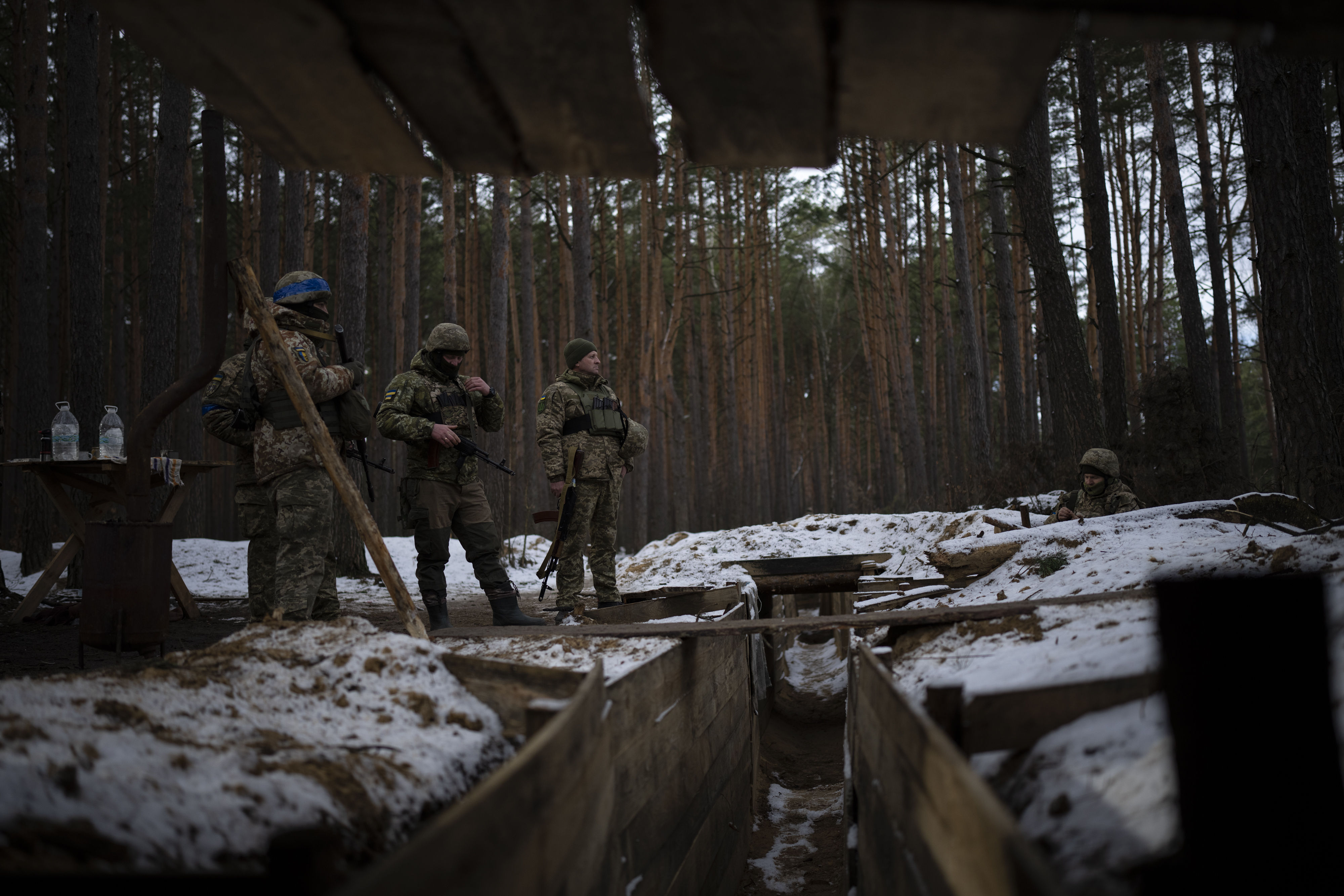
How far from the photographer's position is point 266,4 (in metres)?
1.65

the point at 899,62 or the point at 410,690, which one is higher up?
the point at 899,62

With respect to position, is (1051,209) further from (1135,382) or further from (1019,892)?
(1135,382)

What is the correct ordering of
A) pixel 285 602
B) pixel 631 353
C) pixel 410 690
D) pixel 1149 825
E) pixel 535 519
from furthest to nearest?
pixel 631 353 < pixel 535 519 < pixel 285 602 < pixel 410 690 < pixel 1149 825

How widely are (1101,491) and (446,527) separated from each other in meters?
5.37

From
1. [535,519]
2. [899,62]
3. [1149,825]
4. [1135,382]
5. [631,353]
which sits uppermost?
[631,353]

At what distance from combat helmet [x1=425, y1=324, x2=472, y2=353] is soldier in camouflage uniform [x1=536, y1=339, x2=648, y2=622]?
0.77 meters

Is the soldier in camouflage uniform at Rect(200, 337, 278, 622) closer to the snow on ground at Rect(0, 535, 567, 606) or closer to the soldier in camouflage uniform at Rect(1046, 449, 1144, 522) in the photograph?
the snow on ground at Rect(0, 535, 567, 606)

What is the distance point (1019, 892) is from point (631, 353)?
22.2 metres

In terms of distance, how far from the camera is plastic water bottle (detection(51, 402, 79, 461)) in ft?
18.8

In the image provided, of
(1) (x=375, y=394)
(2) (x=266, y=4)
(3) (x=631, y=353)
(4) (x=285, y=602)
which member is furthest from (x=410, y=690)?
(3) (x=631, y=353)

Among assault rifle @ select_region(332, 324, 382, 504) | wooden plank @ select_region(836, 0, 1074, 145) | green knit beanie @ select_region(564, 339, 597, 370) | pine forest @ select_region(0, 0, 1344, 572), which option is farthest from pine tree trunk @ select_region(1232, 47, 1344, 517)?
assault rifle @ select_region(332, 324, 382, 504)

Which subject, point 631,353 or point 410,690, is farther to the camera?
point 631,353

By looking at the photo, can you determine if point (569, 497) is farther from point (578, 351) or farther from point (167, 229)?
point (167, 229)

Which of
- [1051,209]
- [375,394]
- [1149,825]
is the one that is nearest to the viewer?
[1149,825]
